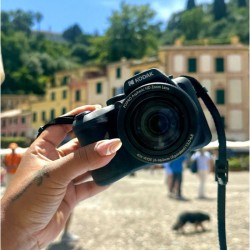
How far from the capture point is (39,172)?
1.35 metres

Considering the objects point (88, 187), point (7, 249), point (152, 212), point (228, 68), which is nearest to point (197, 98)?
point (88, 187)

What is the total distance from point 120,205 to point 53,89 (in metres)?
45.7

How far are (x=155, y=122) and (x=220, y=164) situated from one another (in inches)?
8.5

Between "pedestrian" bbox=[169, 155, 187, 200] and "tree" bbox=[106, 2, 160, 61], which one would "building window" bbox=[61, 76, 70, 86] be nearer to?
"tree" bbox=[106, 2, 160, 61]

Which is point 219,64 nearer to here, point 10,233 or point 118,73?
point 118,73

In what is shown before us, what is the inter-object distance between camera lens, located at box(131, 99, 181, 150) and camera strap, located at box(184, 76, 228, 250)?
0.48ft

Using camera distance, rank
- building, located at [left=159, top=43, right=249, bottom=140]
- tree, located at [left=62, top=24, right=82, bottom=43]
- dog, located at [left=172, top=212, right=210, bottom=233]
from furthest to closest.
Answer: tree, located at [left=62, top=24, right=82, bottom=43], building, located at [left=159, top=43, right=249, bottom=140], dog, located at [left=172, top=212, right=210, bottom=233]

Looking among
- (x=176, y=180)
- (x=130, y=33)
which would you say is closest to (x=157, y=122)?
(x=176, y=180)

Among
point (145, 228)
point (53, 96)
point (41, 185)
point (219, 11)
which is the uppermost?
point (219, 11)

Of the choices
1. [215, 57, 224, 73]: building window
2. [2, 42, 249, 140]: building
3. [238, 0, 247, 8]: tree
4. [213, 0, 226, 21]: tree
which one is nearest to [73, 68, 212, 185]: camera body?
[2, 42, 249, 140]: building

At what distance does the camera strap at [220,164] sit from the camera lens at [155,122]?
0.15 m

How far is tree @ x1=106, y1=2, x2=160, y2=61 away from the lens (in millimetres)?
59969

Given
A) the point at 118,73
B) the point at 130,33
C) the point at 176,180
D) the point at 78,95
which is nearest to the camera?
the point at 176,180

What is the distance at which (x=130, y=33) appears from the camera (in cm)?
6166
